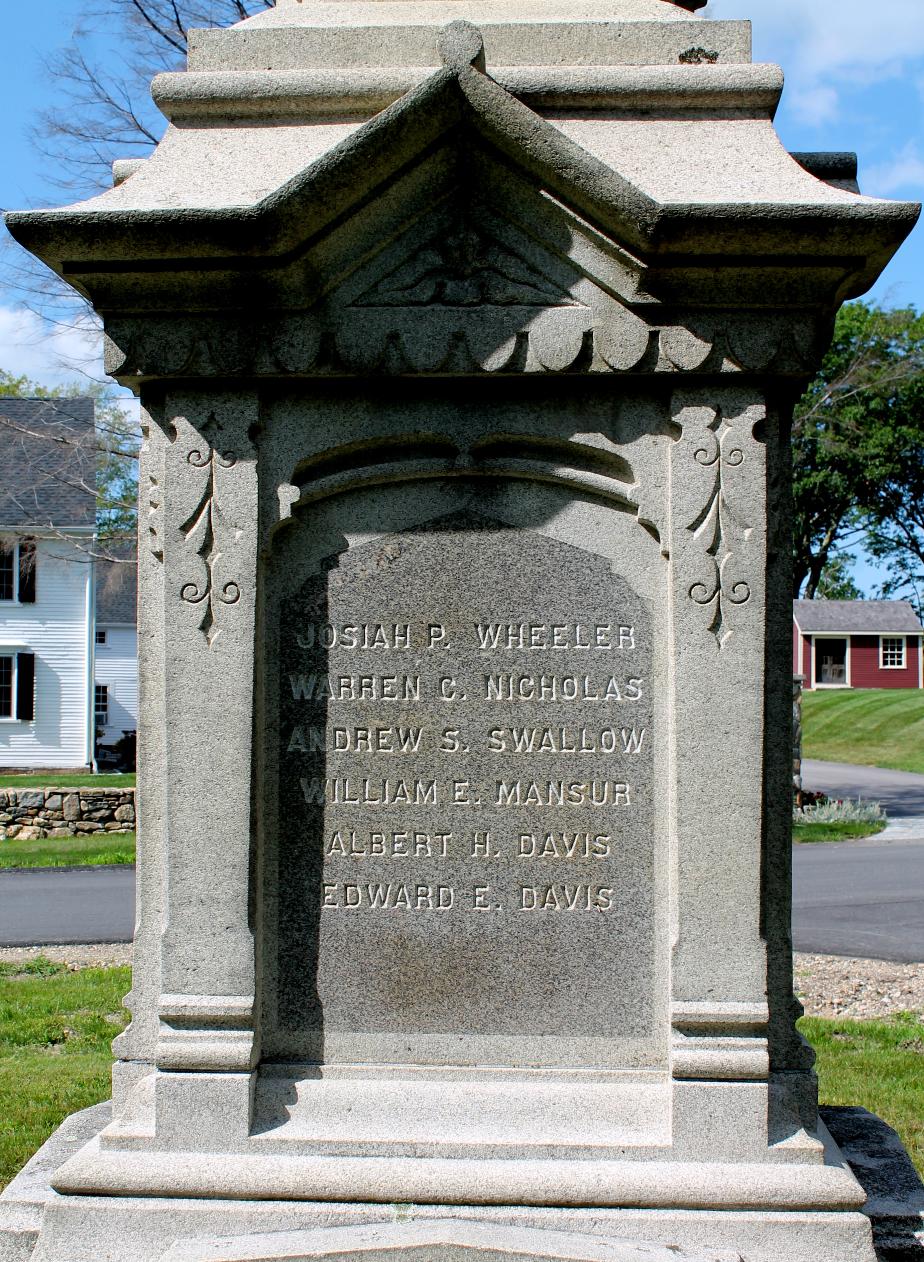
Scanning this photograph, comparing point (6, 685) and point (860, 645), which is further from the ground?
point (860, 645)

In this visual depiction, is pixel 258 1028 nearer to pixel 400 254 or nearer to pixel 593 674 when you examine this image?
pixel 593 674

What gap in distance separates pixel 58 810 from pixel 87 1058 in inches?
540

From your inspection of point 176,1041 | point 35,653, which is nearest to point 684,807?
point 176,1041

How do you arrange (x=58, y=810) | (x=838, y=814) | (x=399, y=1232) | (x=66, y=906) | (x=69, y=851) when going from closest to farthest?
(x=399, y=1232) < (x=66, y=906) < (x=69, y=851) < (x=838, y=814) < (x=58, y=810)

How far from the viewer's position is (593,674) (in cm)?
387

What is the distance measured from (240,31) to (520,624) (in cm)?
214

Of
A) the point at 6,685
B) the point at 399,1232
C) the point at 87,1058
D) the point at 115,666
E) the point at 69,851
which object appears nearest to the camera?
the point at 399,1232

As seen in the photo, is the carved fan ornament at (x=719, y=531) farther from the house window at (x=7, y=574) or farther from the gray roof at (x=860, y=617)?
the gray roof at (x=860, y=617)

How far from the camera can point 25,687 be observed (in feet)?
101

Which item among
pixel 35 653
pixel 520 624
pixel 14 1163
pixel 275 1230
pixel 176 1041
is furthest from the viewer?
pixel 35 653

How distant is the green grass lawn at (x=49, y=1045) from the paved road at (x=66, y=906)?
1.40m

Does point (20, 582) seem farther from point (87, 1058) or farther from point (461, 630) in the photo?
point (461, 630)

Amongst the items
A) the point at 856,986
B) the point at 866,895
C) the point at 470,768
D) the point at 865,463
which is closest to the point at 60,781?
the point at 866,895

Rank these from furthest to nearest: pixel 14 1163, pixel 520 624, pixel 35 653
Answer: pixel 35 653 < pixel 14 1163 < pixel 520 624
